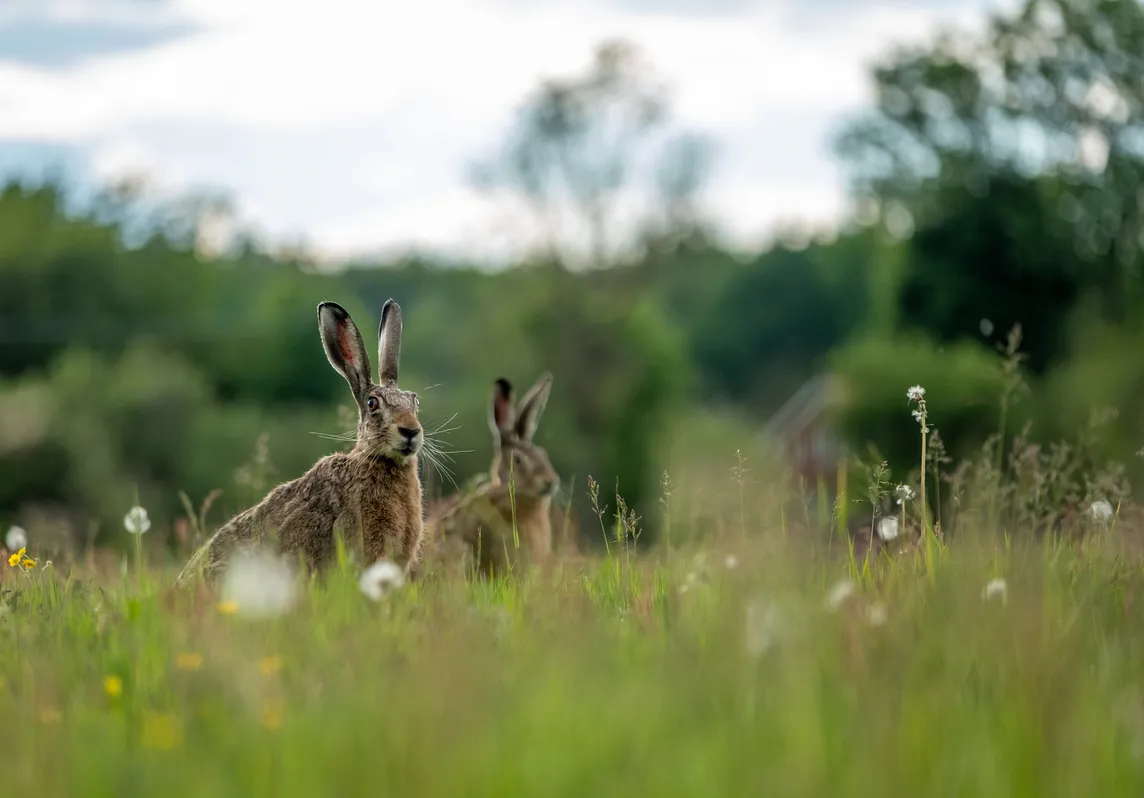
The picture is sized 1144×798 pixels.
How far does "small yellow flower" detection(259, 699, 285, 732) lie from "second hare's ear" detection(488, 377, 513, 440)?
840 centimetres

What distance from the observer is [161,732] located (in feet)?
13.9

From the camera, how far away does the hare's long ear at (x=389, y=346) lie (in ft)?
28.9

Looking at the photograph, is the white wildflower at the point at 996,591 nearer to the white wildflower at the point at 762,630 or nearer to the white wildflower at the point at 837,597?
the white wildflower at the point at 837,597

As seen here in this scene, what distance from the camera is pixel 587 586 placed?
6660 mm

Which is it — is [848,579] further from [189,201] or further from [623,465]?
[189,201]

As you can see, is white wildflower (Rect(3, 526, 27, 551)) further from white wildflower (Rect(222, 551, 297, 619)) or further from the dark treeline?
the dark treeline

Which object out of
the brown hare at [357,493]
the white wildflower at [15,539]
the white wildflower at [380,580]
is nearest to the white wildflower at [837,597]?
the white wildflower at [380,580]

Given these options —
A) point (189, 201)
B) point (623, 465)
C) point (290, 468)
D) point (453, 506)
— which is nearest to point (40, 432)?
point (290, 468)

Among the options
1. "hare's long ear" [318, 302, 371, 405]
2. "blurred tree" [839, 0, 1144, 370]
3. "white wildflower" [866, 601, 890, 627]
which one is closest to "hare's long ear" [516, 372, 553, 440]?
"hare's long ear" [318, 302, 371, 405]

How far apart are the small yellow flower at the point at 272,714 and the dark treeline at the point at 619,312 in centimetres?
2992

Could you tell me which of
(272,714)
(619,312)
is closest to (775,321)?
(619,312)

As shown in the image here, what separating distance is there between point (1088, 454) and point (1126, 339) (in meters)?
43.3

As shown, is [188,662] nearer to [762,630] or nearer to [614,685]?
[614,685]

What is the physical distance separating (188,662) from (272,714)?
0.61 m
